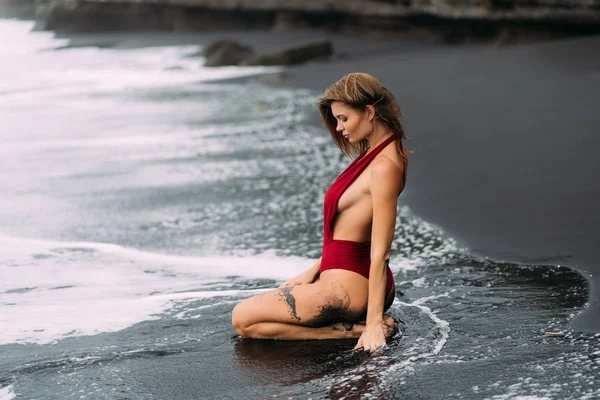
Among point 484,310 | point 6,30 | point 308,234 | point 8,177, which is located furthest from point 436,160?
point 6,30

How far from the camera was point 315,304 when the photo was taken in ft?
15.3

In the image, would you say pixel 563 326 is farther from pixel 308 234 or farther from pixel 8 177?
pixel 8 177

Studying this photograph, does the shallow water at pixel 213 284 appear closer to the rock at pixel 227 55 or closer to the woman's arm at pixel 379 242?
the woman's arm at pixel 379 242

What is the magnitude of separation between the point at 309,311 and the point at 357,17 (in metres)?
21.3

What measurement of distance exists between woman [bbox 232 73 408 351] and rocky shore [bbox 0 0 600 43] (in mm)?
13520

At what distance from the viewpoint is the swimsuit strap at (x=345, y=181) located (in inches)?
183

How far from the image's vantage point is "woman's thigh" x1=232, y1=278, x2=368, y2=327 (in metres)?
4.64

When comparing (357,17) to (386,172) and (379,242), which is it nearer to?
(386,172)

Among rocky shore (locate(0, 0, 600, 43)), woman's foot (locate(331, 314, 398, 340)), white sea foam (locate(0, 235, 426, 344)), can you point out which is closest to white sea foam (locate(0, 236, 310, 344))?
white sea foam (locate(0, 235, 426, 344))

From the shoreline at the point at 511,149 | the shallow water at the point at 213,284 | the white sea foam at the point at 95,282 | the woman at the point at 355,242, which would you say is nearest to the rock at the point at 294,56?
the shoreline at the point at 511,149

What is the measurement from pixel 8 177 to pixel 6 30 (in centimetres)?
3452

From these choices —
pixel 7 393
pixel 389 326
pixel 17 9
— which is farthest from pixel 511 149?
pixel 17 9

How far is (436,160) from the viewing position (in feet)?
→ 30.2

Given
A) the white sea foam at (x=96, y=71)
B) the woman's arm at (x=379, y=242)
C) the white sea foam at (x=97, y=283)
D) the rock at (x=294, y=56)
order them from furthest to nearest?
the rock at (x=294, y=56) < the white sea foam at (x=96, y=71) < the white sea foam at (x=97, y=283) < the woman's arm at (x=379, y=242)
